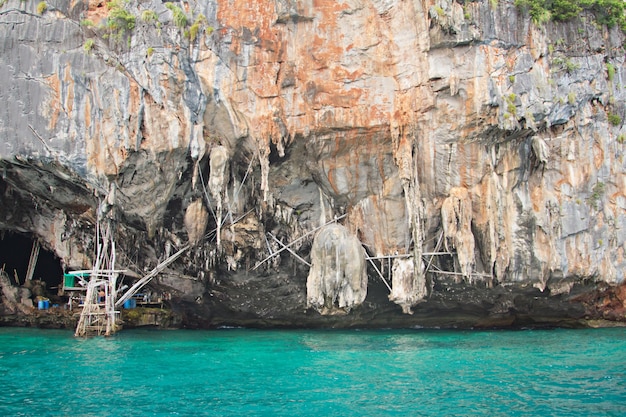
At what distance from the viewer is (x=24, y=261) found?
3431 cm

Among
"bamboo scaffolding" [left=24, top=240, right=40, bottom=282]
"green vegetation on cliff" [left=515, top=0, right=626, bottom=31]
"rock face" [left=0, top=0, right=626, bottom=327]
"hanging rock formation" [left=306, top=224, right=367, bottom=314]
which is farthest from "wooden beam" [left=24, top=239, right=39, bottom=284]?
"green vegetation on cliff" [left=515, top=0, right=626, bottom=31]

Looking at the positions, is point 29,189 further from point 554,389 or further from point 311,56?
point 554,389

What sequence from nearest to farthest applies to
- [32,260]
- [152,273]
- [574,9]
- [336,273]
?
[336,273] < [574,9] < [152,273] < [32,260]

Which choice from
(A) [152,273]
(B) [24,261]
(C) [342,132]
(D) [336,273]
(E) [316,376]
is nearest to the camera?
(E) [316,376]

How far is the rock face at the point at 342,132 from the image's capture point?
874 inches

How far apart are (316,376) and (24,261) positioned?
25.5 metres

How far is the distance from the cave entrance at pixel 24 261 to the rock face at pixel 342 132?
8692mm

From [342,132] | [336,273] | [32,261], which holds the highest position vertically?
[342,132]

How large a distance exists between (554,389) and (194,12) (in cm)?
1843

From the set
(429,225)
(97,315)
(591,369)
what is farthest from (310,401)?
(97,315)

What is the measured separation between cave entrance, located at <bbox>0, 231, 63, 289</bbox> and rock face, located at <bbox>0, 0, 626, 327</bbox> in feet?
28.5

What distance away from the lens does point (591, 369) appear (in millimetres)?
15578

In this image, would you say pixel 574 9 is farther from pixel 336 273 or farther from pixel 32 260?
pixel 32 260

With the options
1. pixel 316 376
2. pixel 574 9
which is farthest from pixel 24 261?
pixel 574 9
